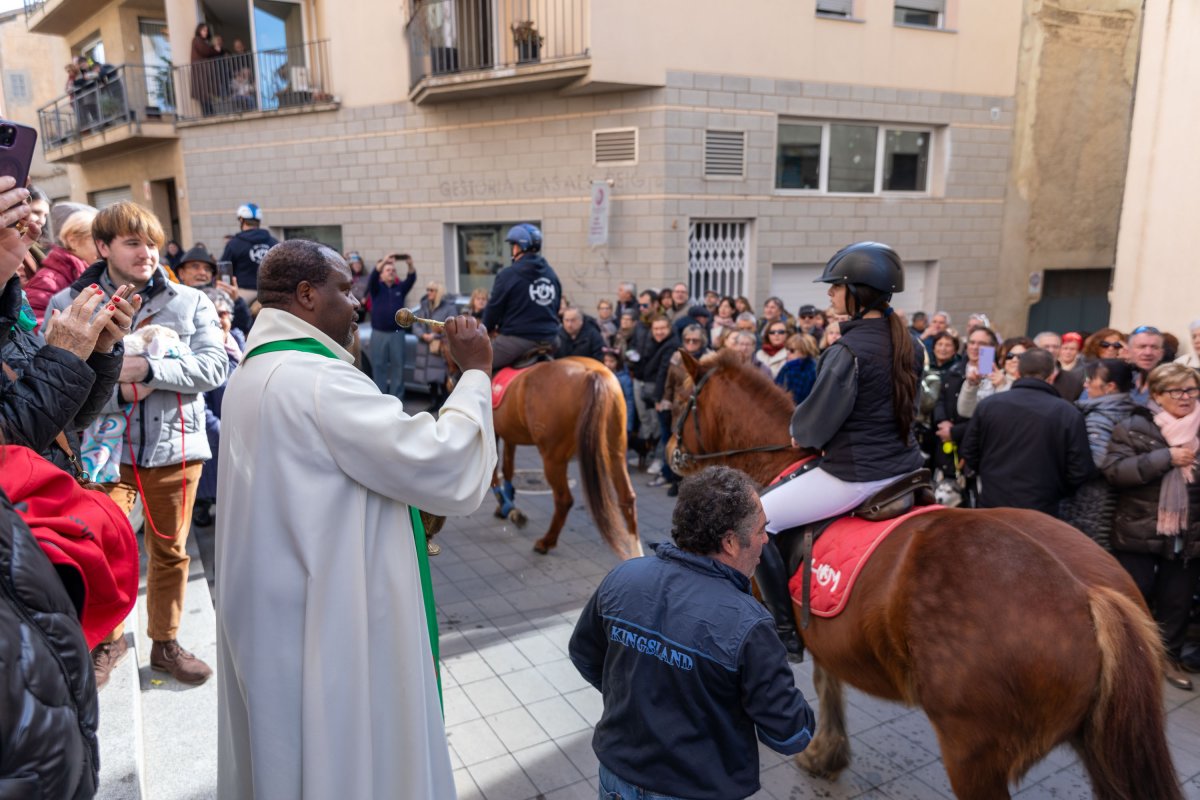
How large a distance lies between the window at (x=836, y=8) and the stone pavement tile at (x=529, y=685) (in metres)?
13.1

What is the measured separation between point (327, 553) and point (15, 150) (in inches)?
49.6

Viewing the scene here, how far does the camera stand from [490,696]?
4422 mm

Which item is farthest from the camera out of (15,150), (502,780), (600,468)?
(600,468)

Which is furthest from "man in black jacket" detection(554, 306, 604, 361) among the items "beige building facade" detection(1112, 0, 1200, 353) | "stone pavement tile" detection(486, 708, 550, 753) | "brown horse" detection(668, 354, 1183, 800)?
"beige building facade" detection(1112, 0, 1200, 353)

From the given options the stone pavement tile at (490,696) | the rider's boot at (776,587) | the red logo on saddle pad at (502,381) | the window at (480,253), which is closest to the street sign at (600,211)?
the window at (480,253)

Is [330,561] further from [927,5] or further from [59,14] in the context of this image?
[59,14]

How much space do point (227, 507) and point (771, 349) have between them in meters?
6.89

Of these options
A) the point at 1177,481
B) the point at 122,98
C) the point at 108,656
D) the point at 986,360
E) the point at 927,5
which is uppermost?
the point at 927,5

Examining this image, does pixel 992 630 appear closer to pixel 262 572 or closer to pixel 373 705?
pixel 373 705

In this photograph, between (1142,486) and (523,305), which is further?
(523,305)

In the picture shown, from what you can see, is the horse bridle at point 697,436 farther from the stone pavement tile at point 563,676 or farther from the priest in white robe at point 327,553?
the priest in white robe at point 327,553

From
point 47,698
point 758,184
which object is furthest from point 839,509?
point 758,184

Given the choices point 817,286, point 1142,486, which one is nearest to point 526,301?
point 1142,486

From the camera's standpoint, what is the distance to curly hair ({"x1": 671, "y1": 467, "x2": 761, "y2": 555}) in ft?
7.18
